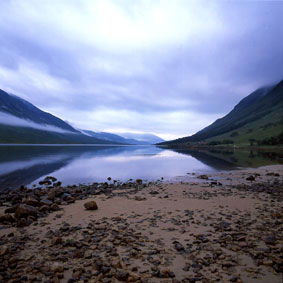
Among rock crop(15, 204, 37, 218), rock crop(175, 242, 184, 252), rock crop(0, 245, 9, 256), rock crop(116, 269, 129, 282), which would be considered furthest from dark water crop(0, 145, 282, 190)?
rock crop(116, 269, 129, 282)

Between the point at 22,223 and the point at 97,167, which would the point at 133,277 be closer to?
the point at 22,223

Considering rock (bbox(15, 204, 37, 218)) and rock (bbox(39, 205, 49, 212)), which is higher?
rock (bbox(15, 204, 37, 218))

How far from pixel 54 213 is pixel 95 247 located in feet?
24.6

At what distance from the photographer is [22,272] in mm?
7730

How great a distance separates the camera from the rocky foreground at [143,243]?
764 cm

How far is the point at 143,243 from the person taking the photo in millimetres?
10305

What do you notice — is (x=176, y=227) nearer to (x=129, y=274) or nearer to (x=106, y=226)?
(x=106, y=226)

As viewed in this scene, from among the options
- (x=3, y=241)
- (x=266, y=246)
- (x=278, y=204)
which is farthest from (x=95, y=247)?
(x=278, y=204)

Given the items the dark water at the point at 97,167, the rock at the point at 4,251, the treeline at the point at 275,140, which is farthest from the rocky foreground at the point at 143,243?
the treeline at the point at 275,140

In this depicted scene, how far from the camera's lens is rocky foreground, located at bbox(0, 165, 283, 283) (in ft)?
25.1

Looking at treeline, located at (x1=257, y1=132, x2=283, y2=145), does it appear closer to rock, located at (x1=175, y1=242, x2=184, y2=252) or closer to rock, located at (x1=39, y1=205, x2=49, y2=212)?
rock, located at (x1=175, y1=242, x2=184, y2=252)

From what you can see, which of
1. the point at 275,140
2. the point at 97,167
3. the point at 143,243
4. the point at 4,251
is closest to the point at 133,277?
the point at 143,243

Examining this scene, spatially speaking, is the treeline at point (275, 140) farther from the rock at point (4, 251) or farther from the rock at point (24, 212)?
the rock at point (4, 251)

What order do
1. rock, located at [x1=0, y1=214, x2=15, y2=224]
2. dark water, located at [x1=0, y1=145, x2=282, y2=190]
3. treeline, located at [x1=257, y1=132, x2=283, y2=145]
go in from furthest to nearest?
1. treeline, located at [x1=257, y1=132, x2=283, y2=145]
2. dark water, located at [x1=0, y1=145, x2=282, y2=190]
3. rock, located at [x1=0, y1=214, x2=15, y2=224]
